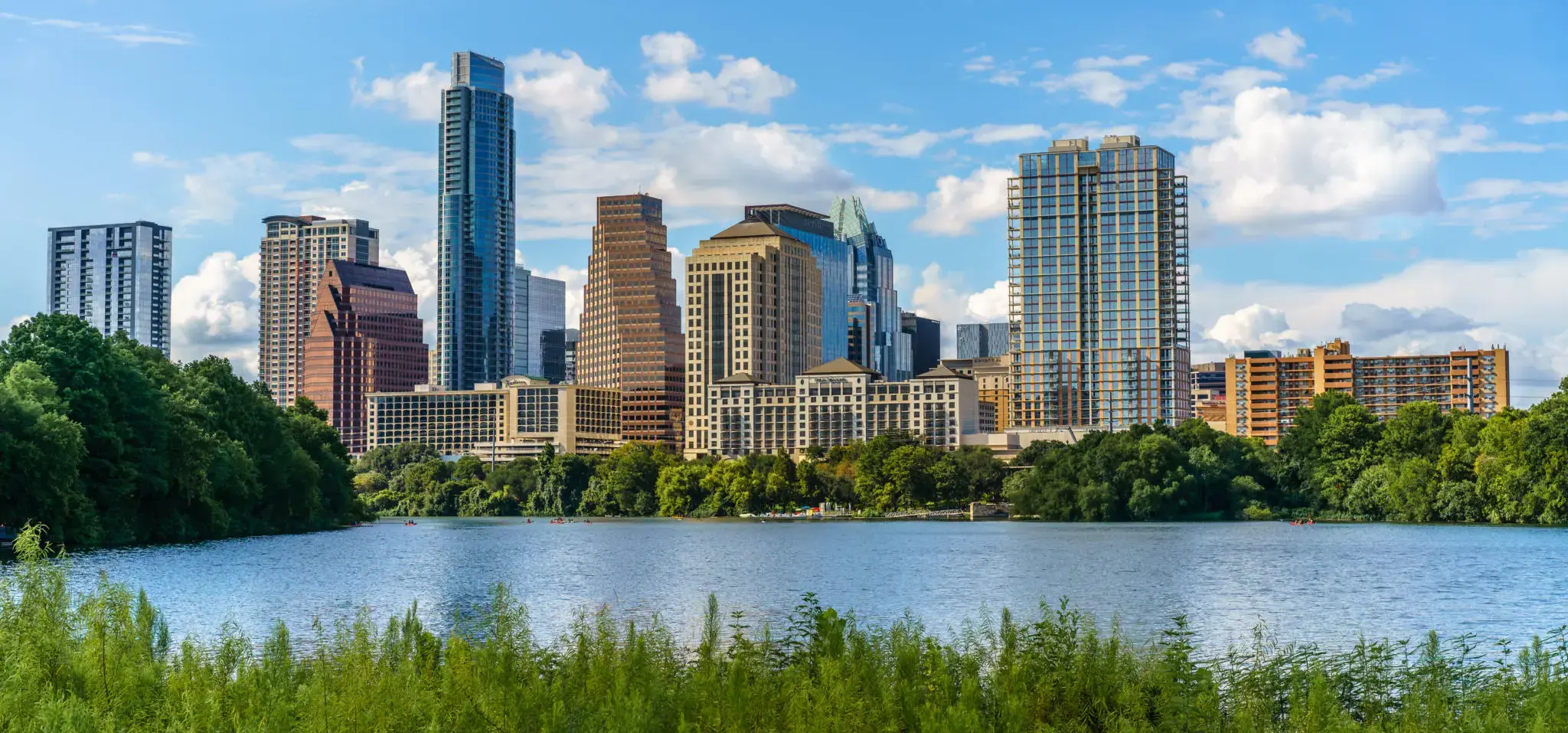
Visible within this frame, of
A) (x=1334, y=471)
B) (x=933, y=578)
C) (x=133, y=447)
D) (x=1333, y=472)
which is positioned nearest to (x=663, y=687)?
(x=933, y=578)

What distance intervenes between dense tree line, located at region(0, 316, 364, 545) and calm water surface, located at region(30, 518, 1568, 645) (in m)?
4.24

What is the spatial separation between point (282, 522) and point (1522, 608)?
10779 centimetres

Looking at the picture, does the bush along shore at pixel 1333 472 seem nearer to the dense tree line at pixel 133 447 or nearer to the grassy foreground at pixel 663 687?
the dense tree line at pixel 133 447

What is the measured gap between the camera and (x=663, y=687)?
22.5 meters

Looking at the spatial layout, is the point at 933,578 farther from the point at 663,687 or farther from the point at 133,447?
the point at 663,687

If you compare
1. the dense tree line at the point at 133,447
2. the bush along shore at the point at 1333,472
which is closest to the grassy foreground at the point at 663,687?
the dense tree line at the point at 133,447

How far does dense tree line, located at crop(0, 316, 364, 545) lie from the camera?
8300 centimetres

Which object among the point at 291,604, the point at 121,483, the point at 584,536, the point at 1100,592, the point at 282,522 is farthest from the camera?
the point at 584,536

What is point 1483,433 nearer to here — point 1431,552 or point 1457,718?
point 1431,552

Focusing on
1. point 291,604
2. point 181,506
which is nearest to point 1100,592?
point 291,604

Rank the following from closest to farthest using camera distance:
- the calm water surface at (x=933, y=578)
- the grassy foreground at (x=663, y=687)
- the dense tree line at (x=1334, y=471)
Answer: the grassy foreground at (x=663, y=687)
the calm water surface at (x=933, y=578)
the dense tree line at (x=1334, y=471)

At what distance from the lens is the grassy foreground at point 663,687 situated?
2003cm

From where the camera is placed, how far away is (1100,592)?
69.1 metres

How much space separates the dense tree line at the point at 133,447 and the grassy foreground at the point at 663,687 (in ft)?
197
